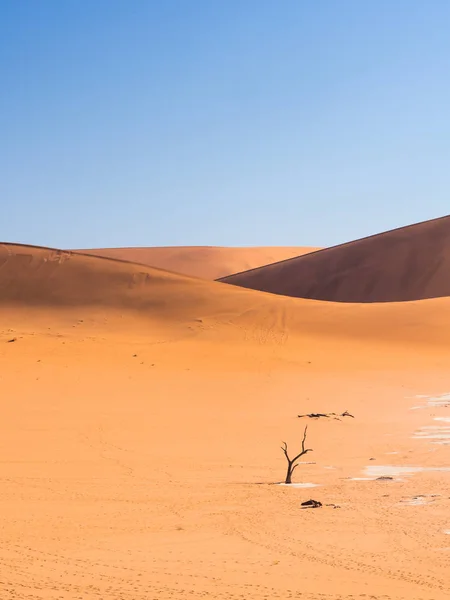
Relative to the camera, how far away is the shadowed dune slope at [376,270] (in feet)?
198

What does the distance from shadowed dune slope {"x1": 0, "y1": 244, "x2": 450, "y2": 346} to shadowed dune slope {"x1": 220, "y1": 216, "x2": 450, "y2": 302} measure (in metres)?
22.8

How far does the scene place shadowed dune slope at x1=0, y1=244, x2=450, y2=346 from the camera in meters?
31.9

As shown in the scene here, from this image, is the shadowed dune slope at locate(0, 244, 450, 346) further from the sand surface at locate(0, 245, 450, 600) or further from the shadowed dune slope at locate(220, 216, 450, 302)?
A: the shadowed dune slope at locate(220, 216, 450, 302)


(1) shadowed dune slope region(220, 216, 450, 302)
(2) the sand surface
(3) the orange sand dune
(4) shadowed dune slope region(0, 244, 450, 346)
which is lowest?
(2) the sand surface

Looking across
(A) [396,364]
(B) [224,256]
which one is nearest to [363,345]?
(A) [396,364]

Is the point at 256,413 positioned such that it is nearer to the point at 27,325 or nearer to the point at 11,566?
the point at 11,566

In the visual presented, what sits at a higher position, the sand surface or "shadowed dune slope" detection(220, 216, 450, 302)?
"shadowed dune slope" detection(220, 216, 450, 302)

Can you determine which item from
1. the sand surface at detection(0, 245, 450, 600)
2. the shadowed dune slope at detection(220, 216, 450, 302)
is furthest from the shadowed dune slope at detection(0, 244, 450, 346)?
the shadowed dune slope at detection(220, 216, 450, 302)

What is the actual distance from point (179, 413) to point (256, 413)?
5.09 ft

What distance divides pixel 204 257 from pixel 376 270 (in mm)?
69207

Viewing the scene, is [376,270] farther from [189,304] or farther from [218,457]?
[218,457]

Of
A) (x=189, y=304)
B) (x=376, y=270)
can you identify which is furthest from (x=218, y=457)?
(x=376, y=270)

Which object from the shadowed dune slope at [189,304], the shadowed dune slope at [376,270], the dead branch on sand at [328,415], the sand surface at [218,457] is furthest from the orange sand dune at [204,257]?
the dead branch on sand at [328,415]

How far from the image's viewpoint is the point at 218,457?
1212 cm
